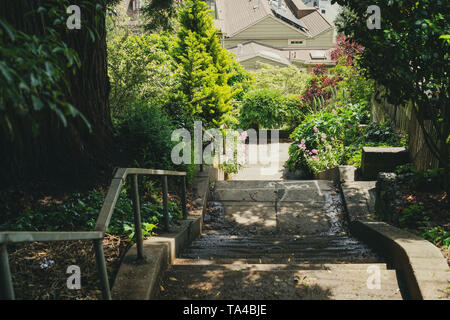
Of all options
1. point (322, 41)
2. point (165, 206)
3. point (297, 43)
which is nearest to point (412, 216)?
point (165, 206)

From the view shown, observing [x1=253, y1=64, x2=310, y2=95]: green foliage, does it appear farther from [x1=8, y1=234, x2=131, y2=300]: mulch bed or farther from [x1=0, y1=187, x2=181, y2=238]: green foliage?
[x1=8, y1=234, x2=131, y2=300]: mulch bed

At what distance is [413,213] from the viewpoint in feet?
14.2

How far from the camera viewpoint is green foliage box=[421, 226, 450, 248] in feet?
11.6

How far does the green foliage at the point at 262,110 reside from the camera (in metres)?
17.2

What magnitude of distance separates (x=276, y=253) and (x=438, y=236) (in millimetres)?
1673

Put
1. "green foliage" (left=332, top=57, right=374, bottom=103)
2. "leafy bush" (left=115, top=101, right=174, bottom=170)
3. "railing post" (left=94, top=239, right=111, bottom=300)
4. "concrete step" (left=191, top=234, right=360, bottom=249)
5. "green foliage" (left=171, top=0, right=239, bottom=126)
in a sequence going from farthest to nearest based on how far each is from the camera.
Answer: "green foliage" (left=332, top=57, right=374, bottom=103) → "green foliage" (left=171, top=0, right=239, bottom=126) → "leafy bush" (left=115, top=101, right=174, bottom=170) → "concrete step" (left=191, top=234, right=360, bottom=249) → "railing post" (left=94, top=239, right=111, bottom=300)

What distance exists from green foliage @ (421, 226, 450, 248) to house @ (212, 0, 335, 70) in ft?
88.5

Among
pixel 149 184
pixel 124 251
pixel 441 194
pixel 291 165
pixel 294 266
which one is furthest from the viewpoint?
pixel 291 165

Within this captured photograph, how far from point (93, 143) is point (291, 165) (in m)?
6.37

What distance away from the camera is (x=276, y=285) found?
3141 mm

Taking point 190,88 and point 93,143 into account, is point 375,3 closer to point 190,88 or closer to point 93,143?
point 93,143

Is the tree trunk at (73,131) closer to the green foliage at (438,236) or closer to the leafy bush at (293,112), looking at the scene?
the green foliage at (438,236)

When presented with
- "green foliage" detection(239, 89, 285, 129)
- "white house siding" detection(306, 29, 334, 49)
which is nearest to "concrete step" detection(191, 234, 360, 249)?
"green foliage" detection(239, 89, 285, 129)
